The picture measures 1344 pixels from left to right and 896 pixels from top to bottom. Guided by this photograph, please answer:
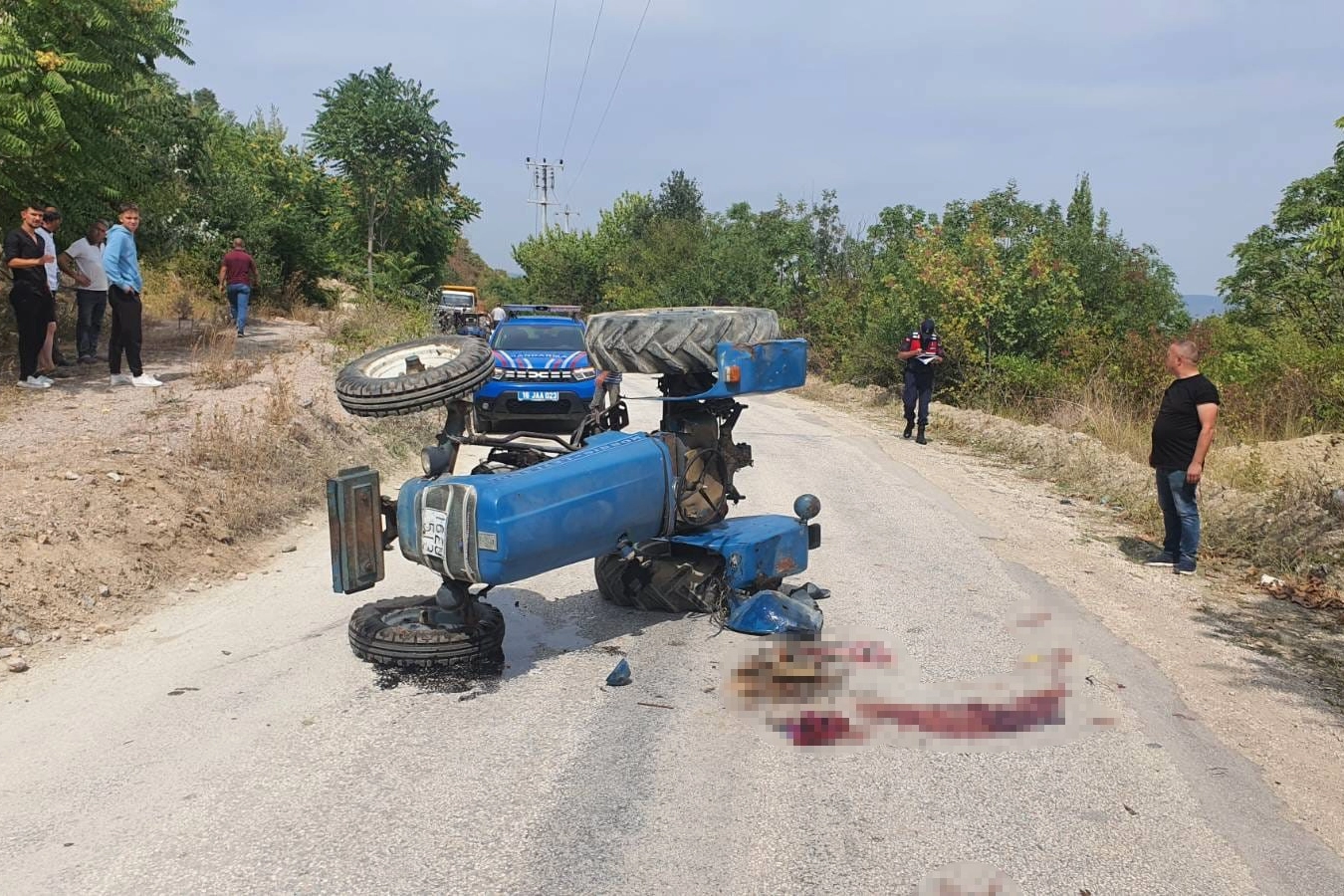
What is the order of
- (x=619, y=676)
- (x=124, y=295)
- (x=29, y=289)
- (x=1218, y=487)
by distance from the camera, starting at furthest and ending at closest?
(x=124, y=295) → (x=1218, y=487) → (x=29, y=289) → (x=619, y=676)

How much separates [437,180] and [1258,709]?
37.5 meters

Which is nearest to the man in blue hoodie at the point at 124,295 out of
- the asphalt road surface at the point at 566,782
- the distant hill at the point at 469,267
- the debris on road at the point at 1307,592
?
the asphalt road surface at the point at 566,782

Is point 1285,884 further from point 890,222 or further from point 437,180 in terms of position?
point 437,180

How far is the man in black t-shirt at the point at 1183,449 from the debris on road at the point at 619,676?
491 centimetres

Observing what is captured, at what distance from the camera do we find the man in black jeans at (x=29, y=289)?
369 inches

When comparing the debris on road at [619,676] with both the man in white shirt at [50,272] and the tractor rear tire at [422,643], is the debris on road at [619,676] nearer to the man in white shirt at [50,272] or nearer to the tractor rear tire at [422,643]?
the tractor rear tire at [422,643]

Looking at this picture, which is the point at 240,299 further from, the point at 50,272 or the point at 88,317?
the point at 50,272

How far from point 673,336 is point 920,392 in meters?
10.2

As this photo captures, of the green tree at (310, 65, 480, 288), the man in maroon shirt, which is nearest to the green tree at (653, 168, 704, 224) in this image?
the green tree at (310, 65, 480, 288)

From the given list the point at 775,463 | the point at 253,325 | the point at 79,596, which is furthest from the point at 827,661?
the point at 253,325

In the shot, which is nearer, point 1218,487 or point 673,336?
point 673,336

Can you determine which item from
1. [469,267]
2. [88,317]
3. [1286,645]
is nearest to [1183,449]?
[1286,645]

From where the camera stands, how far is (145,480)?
7.25 m

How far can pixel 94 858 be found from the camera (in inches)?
128
